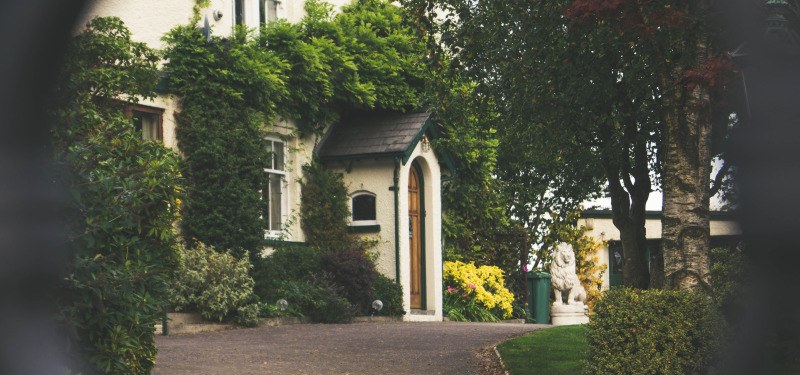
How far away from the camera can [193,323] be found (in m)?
11.3

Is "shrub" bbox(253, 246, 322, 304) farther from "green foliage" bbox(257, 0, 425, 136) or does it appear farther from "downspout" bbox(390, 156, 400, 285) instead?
"green foliage" bbox(257, 0, 425, 136)

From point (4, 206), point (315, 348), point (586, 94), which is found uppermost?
point (586, 94)

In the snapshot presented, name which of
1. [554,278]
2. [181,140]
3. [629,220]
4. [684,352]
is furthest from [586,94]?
[554,278]

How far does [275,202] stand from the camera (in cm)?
1514

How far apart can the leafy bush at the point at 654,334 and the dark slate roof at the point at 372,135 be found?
9.57 metres

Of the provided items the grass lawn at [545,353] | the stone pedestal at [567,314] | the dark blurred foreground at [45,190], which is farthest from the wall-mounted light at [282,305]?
the dark blurred foreground at [45,190]

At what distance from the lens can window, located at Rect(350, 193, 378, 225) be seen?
16.2m

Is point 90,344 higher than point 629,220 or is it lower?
lower

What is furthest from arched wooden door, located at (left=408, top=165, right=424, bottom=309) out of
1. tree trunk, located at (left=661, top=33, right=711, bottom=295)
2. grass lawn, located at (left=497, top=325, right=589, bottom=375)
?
tree trunk, located at (left=661, top=33, right=711, bottom=295)

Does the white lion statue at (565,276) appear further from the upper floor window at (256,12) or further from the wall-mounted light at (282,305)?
the upper floor window at (256,12)

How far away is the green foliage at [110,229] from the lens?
3809mm

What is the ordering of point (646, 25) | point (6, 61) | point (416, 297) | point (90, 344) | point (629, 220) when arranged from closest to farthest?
point (6, 61), point (90, 344), point (646, 25), point (629, 220), point (416, 297)

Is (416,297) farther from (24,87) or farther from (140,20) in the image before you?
(24,87)

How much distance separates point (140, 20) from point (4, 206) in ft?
39.2
